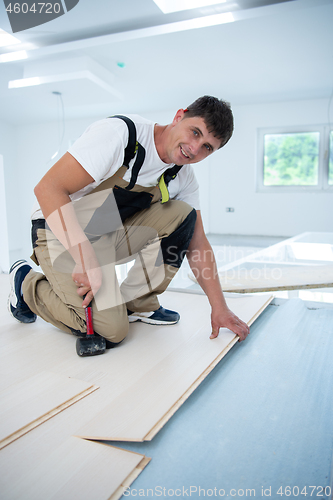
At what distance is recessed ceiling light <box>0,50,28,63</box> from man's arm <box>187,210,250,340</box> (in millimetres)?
4312

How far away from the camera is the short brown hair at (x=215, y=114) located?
122cm

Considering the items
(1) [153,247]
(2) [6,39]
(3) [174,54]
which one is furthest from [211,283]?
(2) [6,39]

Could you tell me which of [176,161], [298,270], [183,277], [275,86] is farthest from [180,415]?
[275,86]

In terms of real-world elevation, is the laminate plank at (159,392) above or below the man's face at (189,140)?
below

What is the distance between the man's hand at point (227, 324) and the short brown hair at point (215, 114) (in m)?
0.65

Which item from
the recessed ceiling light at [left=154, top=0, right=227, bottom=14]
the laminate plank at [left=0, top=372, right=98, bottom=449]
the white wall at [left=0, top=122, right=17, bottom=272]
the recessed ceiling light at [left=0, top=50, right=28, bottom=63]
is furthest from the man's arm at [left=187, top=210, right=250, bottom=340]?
the white wall at [left=0, top=122, right=17, bottom=272]

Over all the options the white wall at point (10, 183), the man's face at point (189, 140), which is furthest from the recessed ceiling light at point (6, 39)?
the white wall at point (10, 183)

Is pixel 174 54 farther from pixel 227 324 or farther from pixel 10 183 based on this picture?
pixel 10 183

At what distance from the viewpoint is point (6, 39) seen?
13.8ft

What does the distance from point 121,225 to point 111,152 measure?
1.27 ft

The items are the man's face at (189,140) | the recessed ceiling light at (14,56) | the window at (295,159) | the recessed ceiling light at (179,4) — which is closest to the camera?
the man's face at (189,140)

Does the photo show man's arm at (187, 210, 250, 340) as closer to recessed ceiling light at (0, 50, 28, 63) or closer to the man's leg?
the man's leg

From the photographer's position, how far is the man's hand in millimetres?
1309

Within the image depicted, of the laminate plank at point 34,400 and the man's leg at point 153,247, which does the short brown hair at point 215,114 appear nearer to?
the man's leg at point 153,247
